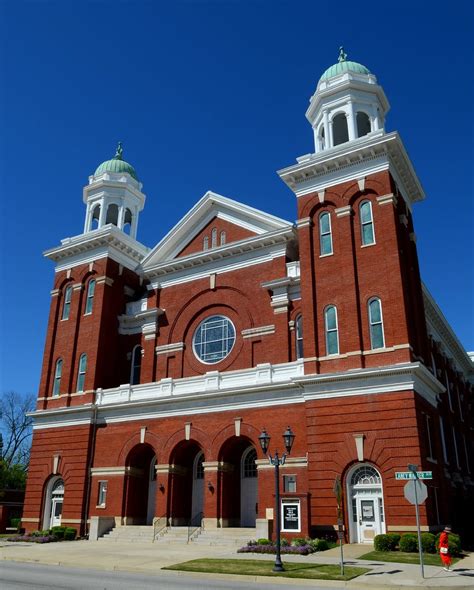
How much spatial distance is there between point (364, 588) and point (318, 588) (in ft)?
3.84

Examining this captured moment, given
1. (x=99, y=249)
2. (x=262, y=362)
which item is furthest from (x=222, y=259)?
(x=99, y=249)

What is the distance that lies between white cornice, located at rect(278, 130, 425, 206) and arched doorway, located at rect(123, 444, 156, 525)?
1757cm

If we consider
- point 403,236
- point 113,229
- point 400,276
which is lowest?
point 400,276

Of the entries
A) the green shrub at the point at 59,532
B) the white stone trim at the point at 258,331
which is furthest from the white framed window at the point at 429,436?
the green shrub at the point at 59,532

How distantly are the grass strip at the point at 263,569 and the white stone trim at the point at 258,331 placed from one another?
47.6 ft

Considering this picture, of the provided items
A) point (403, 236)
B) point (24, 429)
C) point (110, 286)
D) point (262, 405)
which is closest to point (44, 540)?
point (262, 405)

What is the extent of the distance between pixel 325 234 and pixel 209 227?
34.7 ft

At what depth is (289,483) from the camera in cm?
2619

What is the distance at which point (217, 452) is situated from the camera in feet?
94.8

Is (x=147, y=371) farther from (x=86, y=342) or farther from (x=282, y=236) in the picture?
(x=282, y=236)

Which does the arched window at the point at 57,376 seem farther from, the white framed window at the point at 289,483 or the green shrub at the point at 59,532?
the white framed window at the point at 289,483

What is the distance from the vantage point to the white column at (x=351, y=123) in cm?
3166

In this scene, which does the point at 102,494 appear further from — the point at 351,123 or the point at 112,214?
the point at 351,123

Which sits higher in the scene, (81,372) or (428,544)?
(81,372)
